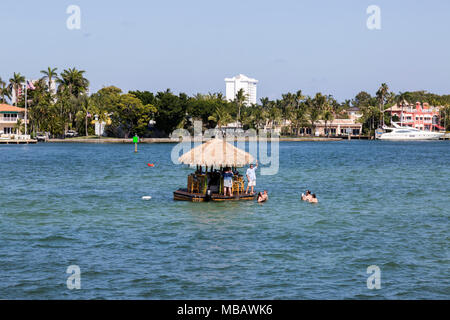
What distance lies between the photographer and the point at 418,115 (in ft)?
591

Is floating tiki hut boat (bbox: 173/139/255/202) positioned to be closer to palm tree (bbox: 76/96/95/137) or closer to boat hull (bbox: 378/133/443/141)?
palm tree (bbox: 76/96/95/137)

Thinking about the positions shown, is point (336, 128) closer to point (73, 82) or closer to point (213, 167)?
point (73, 82)

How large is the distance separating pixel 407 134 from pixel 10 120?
365 feet

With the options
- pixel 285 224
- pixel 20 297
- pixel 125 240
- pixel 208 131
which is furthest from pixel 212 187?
pixel 208 131

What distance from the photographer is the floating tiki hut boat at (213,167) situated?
28.5m

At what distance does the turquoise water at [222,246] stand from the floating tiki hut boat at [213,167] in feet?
2.42

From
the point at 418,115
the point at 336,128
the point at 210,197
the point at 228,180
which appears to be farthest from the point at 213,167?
the point at 336,128

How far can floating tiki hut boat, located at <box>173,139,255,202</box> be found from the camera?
2852 cm

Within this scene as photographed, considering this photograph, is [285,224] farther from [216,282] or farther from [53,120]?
[53,120]

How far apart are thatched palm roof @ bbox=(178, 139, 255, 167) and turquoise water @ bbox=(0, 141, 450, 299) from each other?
218 cm

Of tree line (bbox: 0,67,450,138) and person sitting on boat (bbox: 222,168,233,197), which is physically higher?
tree line (bbox: 0,67,450,138)

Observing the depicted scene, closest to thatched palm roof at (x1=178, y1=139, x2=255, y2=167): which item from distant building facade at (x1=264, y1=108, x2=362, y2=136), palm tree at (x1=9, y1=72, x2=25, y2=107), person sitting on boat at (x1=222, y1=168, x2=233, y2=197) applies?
person sitting on boat at (x1=222, y1=168, x2=233, y2=197)

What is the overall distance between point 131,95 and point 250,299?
375 feet
